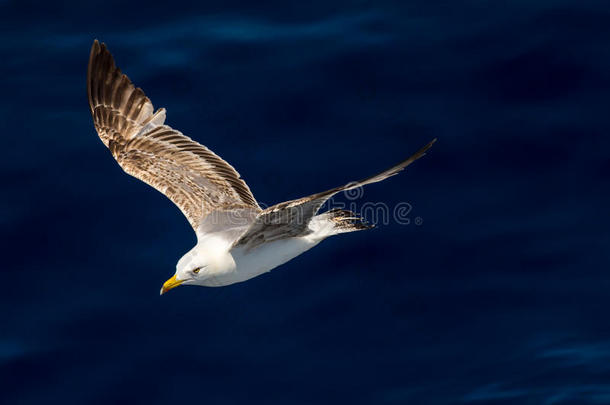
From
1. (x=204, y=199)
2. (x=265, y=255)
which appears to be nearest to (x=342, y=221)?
(x=265, y=255)

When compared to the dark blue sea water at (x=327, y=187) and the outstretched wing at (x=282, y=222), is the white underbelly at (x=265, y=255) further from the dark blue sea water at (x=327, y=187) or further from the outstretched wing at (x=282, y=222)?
the dark blue sea water at (x=327, y=187)

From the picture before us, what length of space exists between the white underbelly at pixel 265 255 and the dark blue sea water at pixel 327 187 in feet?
8.52

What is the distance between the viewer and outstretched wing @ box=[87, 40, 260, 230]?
46.3 feet

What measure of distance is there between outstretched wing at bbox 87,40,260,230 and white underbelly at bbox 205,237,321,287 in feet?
4.04

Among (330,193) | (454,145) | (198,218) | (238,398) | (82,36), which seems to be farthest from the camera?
(82,36)

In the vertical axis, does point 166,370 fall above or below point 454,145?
below

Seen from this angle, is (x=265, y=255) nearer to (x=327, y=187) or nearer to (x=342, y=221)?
(x=342, y=221)

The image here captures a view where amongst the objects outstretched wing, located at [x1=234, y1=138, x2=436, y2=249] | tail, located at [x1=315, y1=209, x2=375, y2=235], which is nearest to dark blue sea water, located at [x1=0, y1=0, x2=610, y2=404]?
tail, located at [x1=315, y1=209, x2=375, y2=235]

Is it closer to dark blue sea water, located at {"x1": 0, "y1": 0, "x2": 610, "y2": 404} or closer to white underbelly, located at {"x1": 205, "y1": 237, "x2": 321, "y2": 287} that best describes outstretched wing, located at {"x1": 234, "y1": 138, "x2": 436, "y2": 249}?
white underbelly, located at {"x1": 205, "y1": 237, "x2": 321, "y2": 287}

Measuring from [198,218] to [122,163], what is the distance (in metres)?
1.55

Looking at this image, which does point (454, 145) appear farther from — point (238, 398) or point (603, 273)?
point (238, 398)

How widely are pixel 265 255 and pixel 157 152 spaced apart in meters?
2.92

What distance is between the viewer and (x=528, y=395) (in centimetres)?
1445

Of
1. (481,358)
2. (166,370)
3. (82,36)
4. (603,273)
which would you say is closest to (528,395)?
(481,358)
